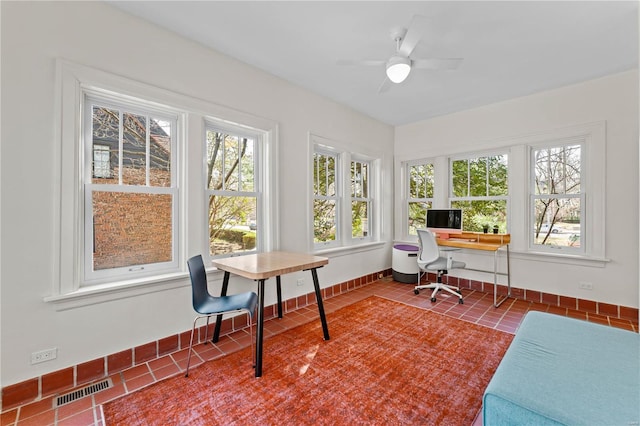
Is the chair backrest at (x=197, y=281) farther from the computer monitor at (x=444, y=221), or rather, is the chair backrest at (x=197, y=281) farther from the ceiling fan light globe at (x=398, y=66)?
the computer monitor at (x=444, y=221)

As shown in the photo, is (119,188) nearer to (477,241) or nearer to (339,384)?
(339,384)

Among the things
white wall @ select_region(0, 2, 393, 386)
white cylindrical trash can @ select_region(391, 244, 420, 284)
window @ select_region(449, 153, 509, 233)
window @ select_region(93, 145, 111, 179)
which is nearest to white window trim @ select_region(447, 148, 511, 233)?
window @ select_region(449, 153, 509, 233)

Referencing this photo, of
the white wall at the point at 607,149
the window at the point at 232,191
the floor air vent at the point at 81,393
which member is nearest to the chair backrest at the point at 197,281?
the window at the point at 232,191

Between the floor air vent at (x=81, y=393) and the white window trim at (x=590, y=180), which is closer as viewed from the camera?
the floor air vent at (x=81, y=393)

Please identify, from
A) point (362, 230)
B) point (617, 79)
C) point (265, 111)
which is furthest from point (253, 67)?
point (617, 79)

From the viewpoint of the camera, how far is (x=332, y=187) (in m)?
4.21

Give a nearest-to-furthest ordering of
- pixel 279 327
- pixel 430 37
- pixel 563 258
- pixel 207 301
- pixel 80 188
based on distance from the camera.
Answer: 1. pixel 80 188
2. pixel 207 301
3. pixel 430 37
4. pixel 279 327
5. pixel 563 258

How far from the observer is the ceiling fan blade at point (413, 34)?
1892 mm

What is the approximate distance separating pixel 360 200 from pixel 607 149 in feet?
10.2

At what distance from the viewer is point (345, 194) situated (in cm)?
428

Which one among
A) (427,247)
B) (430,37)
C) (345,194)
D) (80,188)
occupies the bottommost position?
(427,247)

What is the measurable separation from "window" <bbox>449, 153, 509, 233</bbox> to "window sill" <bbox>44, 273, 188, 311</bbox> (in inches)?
165

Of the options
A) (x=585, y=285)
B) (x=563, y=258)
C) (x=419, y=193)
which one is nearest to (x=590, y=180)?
(x=563, y=258)

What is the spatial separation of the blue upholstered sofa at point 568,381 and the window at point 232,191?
2.51m
